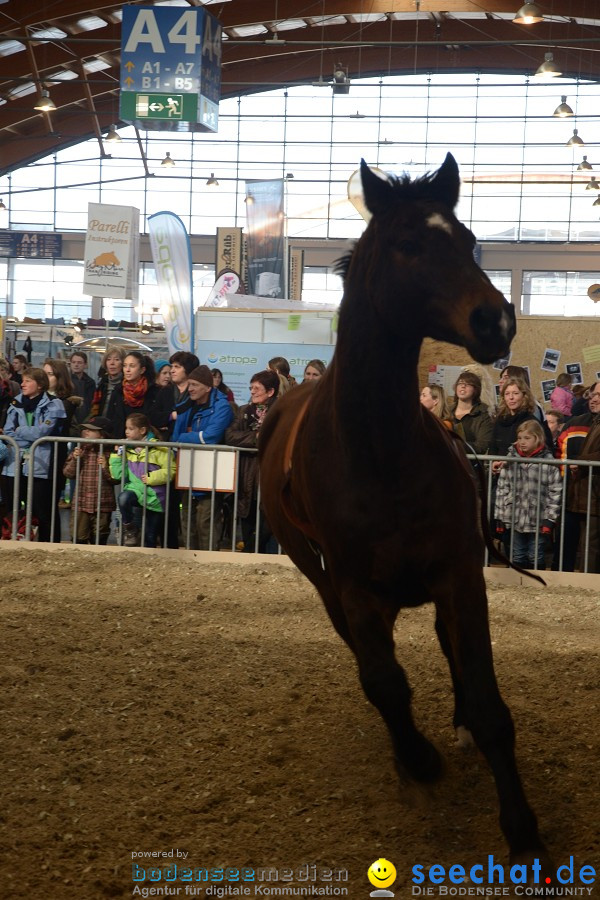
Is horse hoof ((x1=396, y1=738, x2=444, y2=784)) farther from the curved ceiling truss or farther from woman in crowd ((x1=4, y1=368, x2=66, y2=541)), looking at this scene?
the curved ceiling truss

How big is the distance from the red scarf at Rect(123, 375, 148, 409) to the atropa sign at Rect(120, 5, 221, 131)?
637 cm

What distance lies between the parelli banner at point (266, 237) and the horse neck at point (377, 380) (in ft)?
54.0

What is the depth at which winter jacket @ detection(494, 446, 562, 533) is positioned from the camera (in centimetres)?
798

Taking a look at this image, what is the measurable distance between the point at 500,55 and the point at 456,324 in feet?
109

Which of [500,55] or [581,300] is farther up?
[500,55]

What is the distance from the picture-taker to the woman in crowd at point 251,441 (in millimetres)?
8391

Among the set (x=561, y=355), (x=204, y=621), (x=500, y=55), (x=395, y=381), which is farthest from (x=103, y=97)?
(x=395, y=381)

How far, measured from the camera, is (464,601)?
307 centimetres

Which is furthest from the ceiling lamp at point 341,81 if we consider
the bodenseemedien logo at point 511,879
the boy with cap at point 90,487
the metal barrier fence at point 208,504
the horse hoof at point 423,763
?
the bodenseemedien logo at point 511,879

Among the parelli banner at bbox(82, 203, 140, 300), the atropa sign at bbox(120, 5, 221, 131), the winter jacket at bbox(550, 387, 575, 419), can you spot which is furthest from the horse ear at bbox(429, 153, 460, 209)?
the atropa sign at bbox(120, 5, 221, 131)

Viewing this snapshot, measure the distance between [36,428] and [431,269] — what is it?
22.0 ft

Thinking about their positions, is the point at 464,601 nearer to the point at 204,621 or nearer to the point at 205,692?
the point at 205,692

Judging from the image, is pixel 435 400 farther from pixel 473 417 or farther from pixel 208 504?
pixel 208 504

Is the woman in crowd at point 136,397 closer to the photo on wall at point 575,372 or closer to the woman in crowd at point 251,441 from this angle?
the woman in crowd at point 251,441
